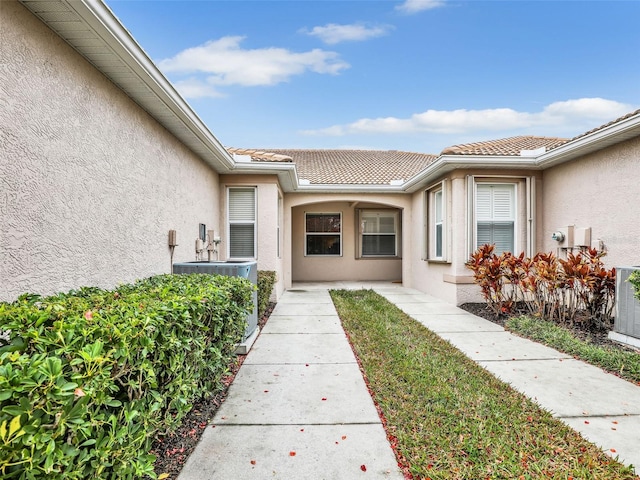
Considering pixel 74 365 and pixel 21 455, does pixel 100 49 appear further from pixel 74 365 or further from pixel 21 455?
pixel 21 455

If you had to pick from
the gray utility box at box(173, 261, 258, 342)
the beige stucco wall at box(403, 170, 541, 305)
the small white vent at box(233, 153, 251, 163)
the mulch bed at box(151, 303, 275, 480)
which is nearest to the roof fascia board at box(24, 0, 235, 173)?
the small white vent at box(233, 153, 251, 163)

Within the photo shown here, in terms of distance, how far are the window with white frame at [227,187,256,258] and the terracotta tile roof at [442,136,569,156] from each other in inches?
182

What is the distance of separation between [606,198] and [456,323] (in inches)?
137

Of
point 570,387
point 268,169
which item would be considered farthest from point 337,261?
point 570,387

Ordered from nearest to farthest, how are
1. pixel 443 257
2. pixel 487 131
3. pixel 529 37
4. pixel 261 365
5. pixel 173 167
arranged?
pixel 261 365 < pixel 173 167 < pixel 443 257 < pixel 529 37 < pixel 487 131

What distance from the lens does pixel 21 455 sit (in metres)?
1.17

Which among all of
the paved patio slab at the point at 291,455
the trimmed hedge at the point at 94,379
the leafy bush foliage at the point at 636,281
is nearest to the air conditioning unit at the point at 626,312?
the leafy bush foliage at the point at 636,281

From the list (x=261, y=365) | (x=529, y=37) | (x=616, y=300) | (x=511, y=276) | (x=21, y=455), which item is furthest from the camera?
(x=529, y=37)

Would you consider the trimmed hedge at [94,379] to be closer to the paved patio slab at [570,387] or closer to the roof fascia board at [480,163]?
the paved patio slab at [570,387]

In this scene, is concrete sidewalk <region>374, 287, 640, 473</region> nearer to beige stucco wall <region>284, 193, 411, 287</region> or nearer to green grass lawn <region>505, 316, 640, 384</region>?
green grass lawn <region>505, 316, 640, 384</region>

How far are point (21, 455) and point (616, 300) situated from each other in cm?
673

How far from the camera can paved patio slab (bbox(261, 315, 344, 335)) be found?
19.9ft

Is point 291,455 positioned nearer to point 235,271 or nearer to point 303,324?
point 235,271

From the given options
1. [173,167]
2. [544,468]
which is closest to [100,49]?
[173,167]
